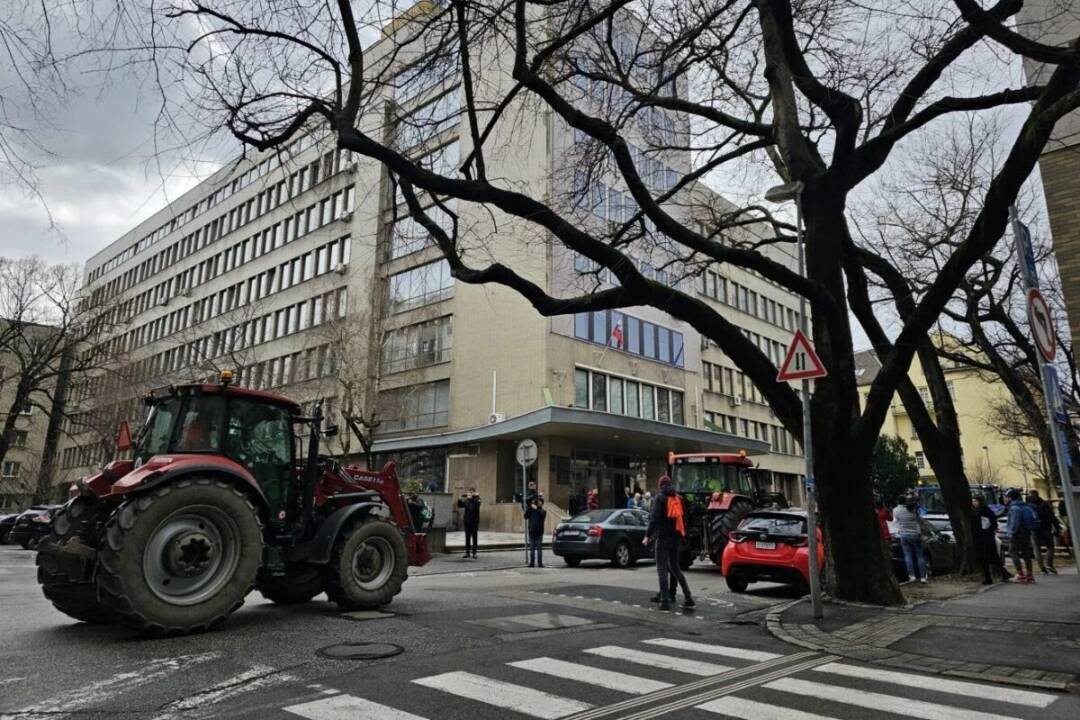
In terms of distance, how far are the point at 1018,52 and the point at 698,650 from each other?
23.5 ft

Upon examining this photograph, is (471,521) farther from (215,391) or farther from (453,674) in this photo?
(453,674)

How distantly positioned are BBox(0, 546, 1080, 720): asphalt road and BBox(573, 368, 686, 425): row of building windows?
2580cm

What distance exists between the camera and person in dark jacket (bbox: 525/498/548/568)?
17031mm

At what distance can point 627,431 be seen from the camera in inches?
1255

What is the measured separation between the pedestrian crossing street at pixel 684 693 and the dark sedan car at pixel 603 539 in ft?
36.0

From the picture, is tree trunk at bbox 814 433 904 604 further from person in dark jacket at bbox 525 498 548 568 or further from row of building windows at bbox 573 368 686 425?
row of building windows at bbox 573 368 686 425

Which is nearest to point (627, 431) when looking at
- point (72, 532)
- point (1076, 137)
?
point (1076, 137)

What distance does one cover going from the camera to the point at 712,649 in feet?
22.1

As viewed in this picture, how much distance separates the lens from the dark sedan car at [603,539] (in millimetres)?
17094

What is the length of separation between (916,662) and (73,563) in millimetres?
7663

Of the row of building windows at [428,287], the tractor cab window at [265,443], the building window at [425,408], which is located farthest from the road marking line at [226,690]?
the row of building windows at [428,287]

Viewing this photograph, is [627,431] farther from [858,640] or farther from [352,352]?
[858,640]

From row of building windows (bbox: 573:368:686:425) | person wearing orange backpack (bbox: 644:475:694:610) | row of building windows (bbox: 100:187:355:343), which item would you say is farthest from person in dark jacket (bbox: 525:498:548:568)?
row of building windows (bbox: 100:187:355:343)

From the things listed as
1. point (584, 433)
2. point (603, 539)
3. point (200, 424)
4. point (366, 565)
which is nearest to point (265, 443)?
point (200, 424)
